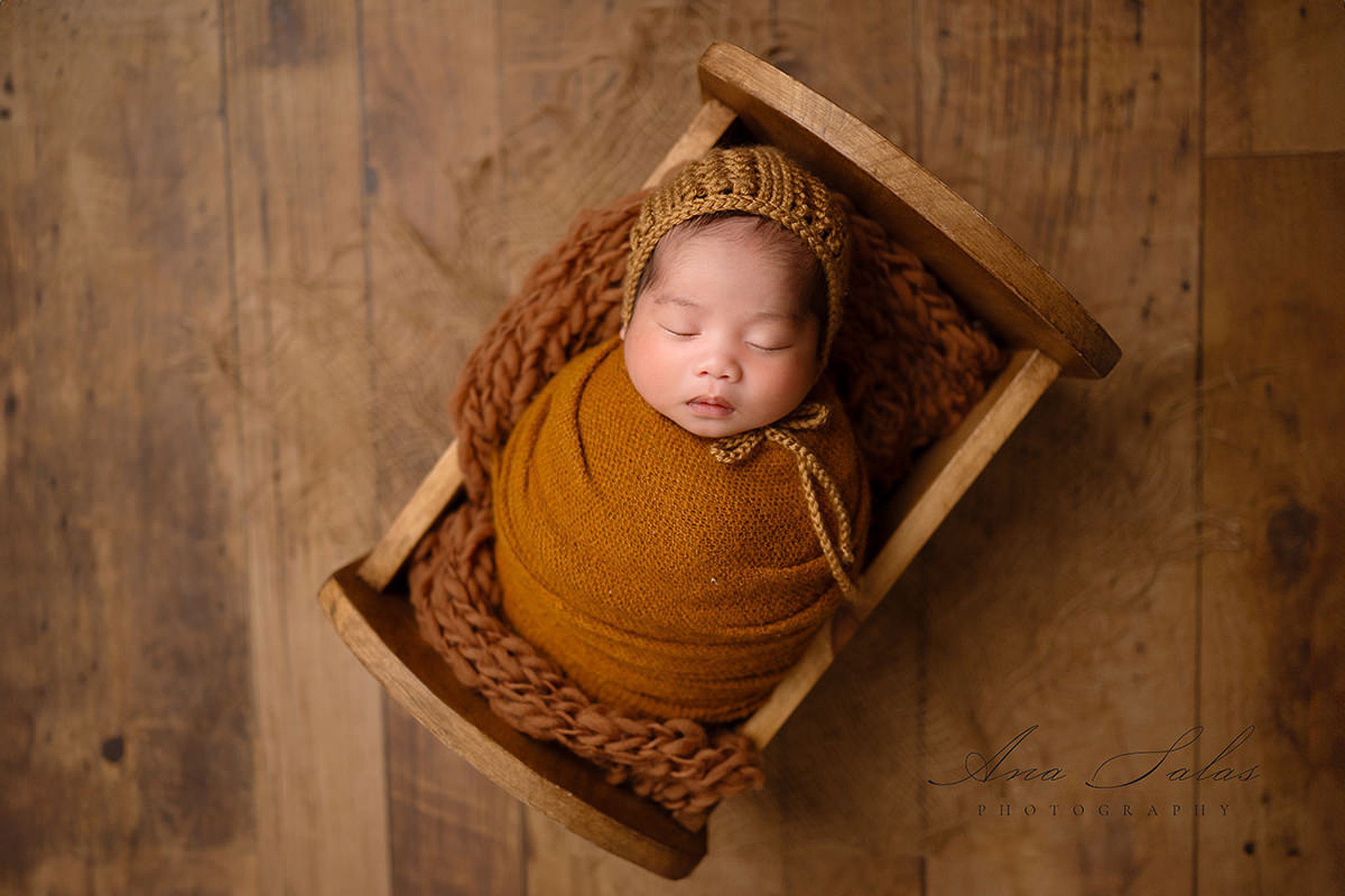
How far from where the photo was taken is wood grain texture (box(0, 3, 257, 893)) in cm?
112

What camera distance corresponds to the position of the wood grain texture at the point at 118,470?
112cm

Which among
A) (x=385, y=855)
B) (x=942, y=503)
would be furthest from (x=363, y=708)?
(x=942, y=503)

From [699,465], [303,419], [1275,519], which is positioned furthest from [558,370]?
[1275,519]

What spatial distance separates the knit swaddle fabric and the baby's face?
4cm

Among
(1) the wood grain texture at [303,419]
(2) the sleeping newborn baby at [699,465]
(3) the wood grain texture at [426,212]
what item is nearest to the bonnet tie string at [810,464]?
(2) the sleeping newborn baby at [699,465]

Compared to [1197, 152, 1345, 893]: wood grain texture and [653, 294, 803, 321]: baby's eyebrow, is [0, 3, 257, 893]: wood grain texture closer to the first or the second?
[653, 294, 803, 321]: baby's eyebrow

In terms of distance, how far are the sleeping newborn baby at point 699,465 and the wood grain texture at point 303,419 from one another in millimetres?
413

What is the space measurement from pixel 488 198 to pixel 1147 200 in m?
0.81

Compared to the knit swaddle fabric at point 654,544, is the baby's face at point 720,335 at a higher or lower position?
higher

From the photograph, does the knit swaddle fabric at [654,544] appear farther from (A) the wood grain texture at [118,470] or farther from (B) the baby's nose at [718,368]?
(A) the wood grain texture at [118,470]

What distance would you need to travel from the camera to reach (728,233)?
2.37 ft

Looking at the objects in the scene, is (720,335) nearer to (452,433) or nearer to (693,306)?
(693,306)

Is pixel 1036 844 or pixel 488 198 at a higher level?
pixel 488 198

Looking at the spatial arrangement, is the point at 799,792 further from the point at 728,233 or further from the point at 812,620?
the point at 728,233
